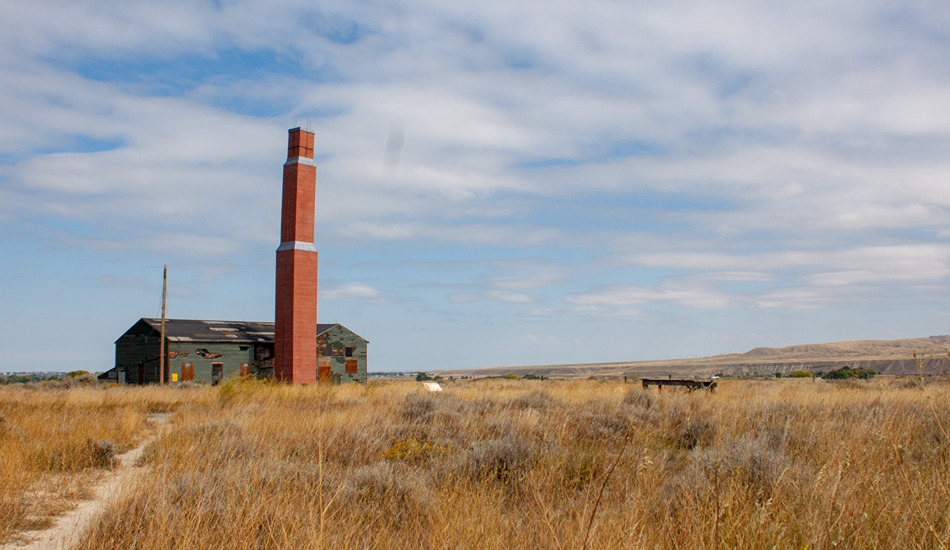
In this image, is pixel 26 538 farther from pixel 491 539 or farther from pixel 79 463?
pixel 491 539

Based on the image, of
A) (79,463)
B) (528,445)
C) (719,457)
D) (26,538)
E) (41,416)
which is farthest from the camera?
(41,416)

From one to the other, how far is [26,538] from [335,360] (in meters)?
36.0

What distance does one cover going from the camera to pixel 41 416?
11414mm

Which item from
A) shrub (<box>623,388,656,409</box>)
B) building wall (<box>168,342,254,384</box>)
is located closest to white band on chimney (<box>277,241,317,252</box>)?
building wall (<box>168,342,254,384</box>)

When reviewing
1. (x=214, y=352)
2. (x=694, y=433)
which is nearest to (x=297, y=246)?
(x=214, y=352)

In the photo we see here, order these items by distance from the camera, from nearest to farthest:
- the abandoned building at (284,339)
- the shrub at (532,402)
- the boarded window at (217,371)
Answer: the shrub at (532,402)
the abandoned building at (284,339)
the boarded window at (217,371)

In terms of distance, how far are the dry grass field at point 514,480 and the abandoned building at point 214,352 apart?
79.2 feet

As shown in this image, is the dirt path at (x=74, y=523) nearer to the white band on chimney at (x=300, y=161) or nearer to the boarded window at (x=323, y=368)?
the white band on chimney at (x=300, y=161)

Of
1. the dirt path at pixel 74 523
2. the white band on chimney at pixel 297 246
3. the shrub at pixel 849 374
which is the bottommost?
the shrub at pixel 849 374

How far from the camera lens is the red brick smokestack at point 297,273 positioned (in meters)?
30.5

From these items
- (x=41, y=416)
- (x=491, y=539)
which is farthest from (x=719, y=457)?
(x=41, y=416)

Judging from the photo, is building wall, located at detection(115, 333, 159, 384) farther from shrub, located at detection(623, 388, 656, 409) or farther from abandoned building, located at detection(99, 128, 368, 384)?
shrub, located at detection(623, 388, 656, 409)

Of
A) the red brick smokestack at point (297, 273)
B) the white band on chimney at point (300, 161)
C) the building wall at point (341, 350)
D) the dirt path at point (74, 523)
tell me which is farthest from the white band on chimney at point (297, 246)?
the dirt path at point (74, 523)

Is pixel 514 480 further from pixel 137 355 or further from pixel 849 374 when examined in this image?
pixel 849 374
